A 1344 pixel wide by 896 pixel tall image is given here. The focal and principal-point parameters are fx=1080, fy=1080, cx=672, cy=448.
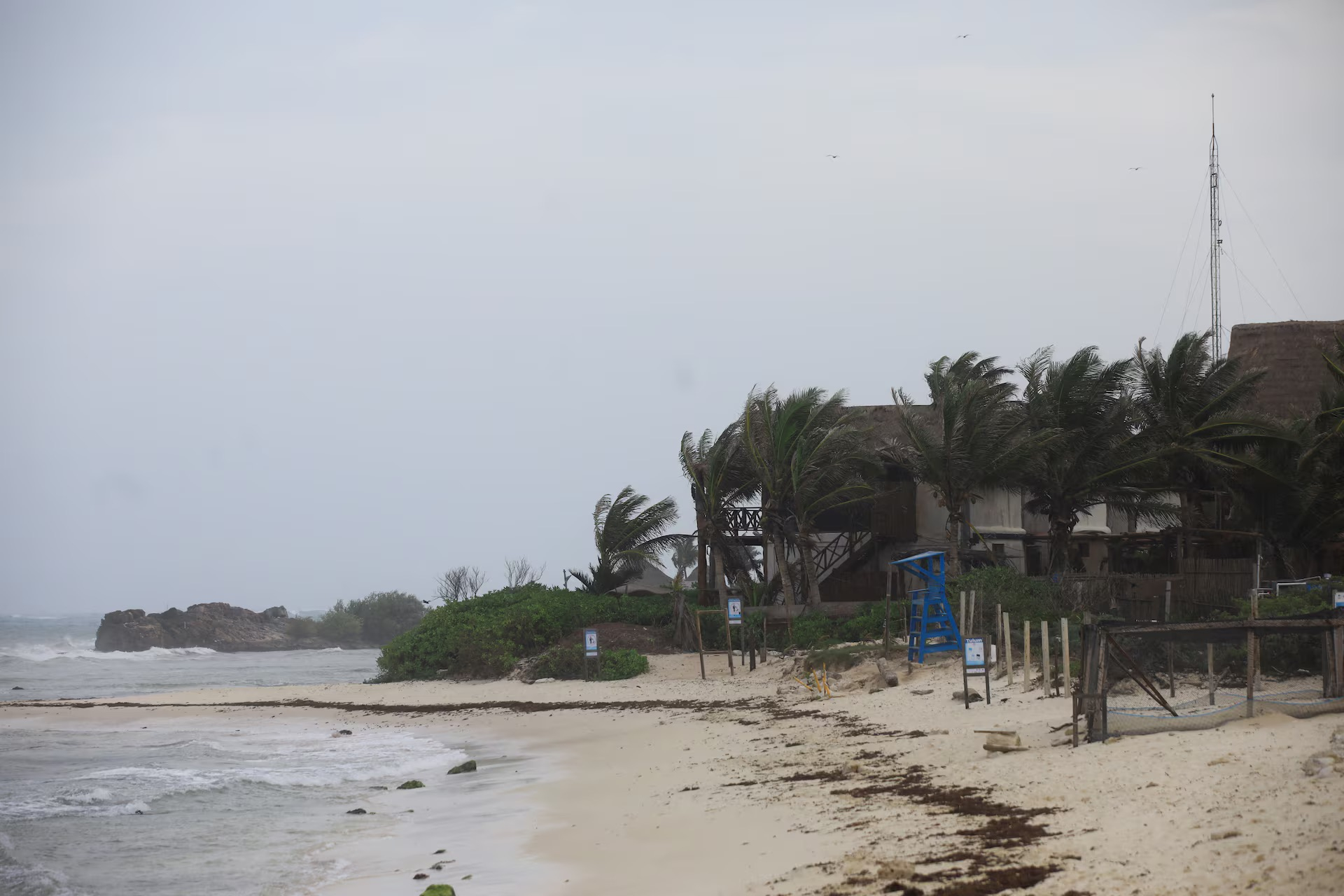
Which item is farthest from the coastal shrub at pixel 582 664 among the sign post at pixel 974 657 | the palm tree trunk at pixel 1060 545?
the sign post at pixel 974 657

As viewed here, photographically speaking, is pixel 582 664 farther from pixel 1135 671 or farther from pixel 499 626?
pixel 1135 671

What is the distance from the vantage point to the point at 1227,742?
9.12m

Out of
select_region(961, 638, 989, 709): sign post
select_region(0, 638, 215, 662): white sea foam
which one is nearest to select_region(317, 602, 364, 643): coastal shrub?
select_region(0, 638, 215, 662): white sea foam

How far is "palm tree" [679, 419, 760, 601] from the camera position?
30969 mm

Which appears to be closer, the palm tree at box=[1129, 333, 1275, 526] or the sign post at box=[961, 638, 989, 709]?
the sign post at box=[961, 638, 989, 709]

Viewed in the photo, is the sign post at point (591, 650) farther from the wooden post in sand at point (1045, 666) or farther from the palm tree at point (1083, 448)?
the wooden post in sand at point (1045, 666)

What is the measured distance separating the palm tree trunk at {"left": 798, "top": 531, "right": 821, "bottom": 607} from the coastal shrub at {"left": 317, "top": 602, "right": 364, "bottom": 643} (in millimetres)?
59721

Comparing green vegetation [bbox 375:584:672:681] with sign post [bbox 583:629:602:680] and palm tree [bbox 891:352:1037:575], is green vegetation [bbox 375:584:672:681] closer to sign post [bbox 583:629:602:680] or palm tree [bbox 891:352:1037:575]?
sign post [bbox 583:629:602:680]

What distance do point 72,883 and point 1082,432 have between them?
24375 millimetres

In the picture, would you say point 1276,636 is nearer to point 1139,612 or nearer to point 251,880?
point 1139,612

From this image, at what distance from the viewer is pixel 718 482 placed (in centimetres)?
3073

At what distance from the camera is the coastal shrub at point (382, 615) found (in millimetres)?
84312

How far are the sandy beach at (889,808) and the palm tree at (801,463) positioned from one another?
34.7 feet

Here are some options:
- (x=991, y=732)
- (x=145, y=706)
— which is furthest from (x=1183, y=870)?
(x=145, y=706)
